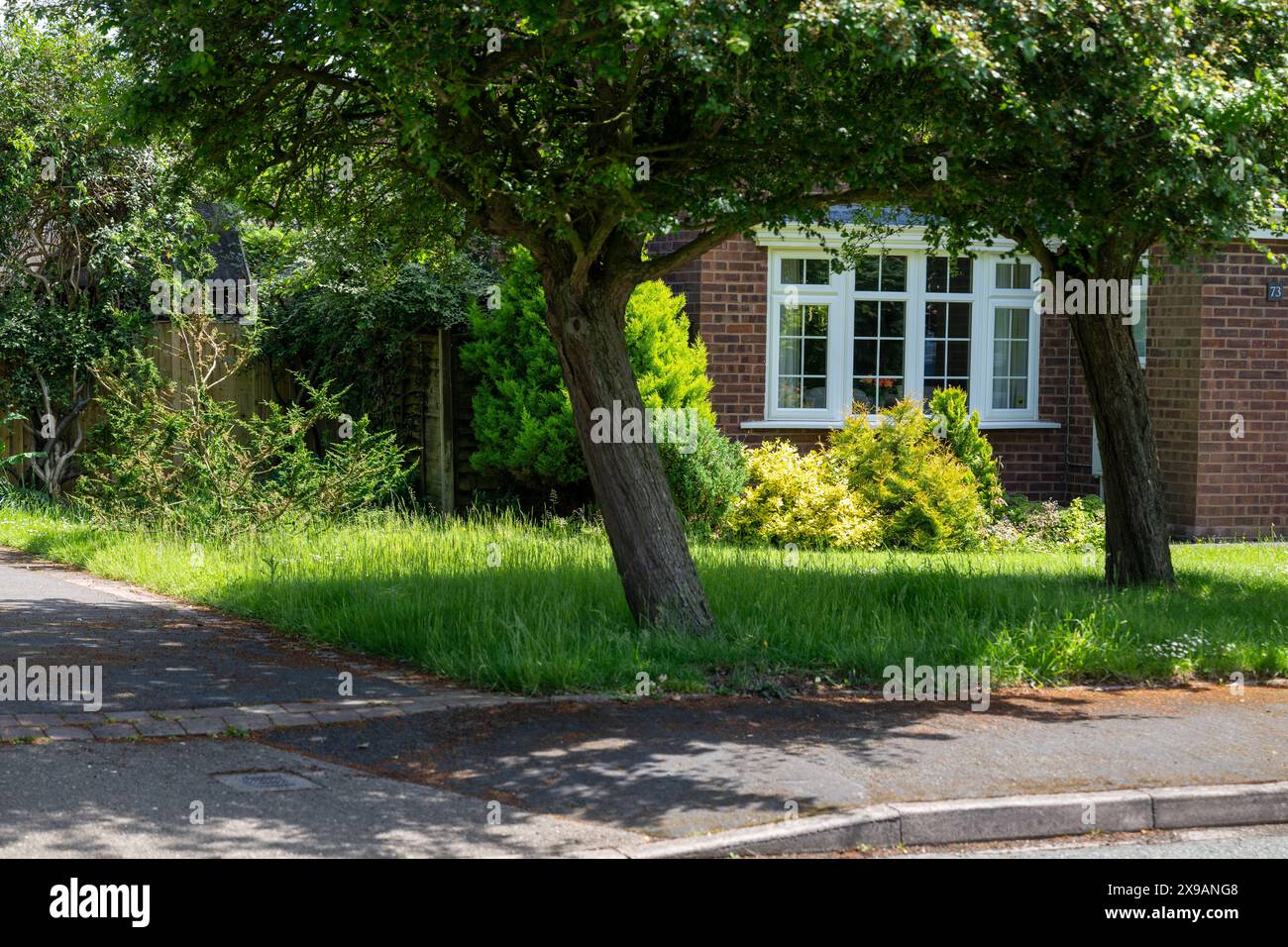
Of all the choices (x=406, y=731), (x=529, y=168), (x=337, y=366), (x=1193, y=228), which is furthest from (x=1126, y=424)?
(x=337, y=366)

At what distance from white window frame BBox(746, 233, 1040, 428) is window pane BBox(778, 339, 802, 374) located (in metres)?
0.11

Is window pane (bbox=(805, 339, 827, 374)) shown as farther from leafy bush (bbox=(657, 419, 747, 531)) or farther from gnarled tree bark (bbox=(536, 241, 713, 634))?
gnarled tree bark (bbox=(536, 241, 713, 634))

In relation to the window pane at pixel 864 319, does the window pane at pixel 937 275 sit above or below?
above

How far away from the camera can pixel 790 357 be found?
16.9 metres

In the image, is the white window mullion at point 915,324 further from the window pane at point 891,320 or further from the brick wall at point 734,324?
the brick wall at point 734,324

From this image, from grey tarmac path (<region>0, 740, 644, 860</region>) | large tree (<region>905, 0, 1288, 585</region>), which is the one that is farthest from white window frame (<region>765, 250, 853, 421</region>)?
grey tarmac path (<region>0, 740, 644, 860</region>)

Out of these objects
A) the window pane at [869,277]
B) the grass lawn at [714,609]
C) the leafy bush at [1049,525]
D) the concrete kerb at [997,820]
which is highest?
the window pane at [869,277]

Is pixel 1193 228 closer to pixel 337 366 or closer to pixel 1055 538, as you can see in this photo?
pixel 1055 538

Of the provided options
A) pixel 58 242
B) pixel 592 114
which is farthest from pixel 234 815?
pixel 58 242

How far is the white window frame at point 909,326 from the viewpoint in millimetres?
16766

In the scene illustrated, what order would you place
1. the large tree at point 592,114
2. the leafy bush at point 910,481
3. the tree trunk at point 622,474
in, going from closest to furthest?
the large tree at point 592,114
the tree trunk at point 622,474
the leafy bush at point 910,481

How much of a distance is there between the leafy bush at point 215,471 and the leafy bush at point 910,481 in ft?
15.3

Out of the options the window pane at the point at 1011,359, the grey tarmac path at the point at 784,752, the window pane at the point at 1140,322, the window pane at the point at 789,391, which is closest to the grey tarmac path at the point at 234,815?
the grey tarmac path at the point at 784,752
